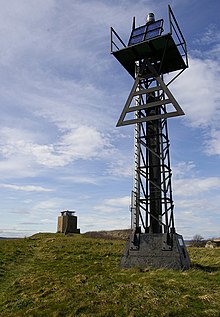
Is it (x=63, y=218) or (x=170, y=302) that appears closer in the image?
(x=170, y=302)

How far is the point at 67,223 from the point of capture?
1864 inches

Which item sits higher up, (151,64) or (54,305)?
(151,64)

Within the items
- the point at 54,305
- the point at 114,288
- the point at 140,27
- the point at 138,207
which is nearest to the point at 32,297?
the point at 54,305

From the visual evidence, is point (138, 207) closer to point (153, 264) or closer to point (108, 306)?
point (153, 264)

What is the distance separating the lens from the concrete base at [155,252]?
45.4 feet

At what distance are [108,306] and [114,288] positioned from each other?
170 centimetres

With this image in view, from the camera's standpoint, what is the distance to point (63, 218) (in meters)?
47.9

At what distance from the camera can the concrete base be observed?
13.8 meters

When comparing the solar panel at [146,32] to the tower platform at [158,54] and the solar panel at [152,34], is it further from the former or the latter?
the tower platform at [158,54]

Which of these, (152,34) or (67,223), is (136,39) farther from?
(67,223)

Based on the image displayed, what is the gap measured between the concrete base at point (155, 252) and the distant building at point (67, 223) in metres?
33.0

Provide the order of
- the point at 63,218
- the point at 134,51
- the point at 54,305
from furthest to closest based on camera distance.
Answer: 1. the point at 63,218
2. the point at 134,51
3. the point at 54,305

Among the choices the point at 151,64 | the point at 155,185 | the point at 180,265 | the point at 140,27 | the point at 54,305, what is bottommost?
the point at 54,305

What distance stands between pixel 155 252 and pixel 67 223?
34.8m
